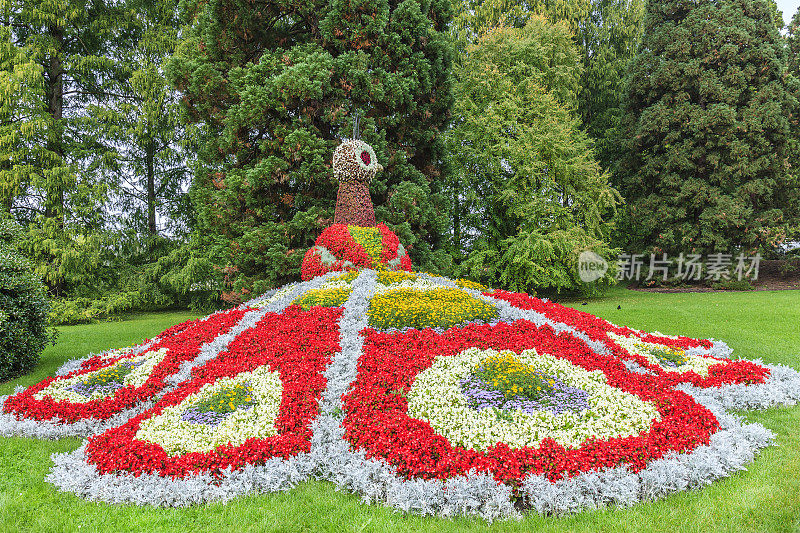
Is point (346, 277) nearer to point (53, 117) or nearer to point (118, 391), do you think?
point (118, 391)

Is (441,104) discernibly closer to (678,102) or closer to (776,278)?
(678,102)

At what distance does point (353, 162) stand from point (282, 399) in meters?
5.38

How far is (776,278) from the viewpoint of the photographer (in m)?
19.2

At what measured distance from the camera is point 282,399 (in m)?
4.65

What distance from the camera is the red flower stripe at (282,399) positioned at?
3797mm

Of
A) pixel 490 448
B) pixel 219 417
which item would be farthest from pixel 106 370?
pixel 490 448

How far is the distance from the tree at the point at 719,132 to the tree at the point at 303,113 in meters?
10.6

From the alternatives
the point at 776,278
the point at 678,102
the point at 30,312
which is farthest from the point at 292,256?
the point at 776,278

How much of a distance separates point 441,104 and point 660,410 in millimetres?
11312

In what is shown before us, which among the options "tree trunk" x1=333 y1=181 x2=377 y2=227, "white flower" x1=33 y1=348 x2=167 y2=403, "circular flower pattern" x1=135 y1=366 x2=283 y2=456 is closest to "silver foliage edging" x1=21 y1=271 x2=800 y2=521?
"circular flower pattern" x1=135 y1=366 x2=283 y2=456

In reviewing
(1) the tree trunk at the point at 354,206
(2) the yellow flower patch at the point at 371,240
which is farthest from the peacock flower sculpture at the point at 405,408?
(1) the tree trunk at the point at 354,206

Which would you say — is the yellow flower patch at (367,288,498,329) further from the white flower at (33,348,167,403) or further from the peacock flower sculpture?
the white flower at (33,348,167,403)

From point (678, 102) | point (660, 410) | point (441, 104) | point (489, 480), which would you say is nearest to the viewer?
point (489, 480)

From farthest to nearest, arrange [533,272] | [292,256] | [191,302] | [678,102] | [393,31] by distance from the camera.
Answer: [678,102] < [191,302] < [533,272] < [393,31] < [292,256]
